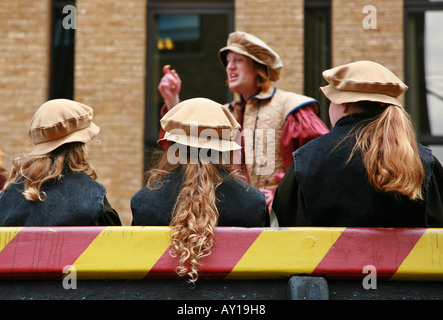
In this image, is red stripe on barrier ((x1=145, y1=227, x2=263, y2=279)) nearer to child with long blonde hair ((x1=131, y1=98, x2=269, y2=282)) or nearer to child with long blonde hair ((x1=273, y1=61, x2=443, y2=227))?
child with long blonde hair ((x1=131, y1=98, x2=269, y2=282))

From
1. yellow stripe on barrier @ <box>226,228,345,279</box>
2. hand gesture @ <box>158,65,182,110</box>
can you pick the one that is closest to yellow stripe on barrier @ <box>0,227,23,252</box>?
A: yellow stripe on barrier @ <box>226,228,345,279</box>

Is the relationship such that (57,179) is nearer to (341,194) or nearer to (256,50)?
(341,194)

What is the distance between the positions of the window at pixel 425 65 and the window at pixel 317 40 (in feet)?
3.22

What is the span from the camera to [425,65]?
7.86 m

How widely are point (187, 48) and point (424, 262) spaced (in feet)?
19.5

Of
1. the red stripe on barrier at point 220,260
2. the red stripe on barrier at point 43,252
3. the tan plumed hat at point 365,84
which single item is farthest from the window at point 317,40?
the red stripe on barrier at point 43,252

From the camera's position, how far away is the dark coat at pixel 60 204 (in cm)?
295

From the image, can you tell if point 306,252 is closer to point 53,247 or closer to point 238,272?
point 238,272

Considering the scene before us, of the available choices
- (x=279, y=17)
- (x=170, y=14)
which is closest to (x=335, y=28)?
(x=279, y=17)

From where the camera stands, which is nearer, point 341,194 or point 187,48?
point 341,194

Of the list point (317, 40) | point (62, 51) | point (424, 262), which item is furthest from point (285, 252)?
point (62, 51)

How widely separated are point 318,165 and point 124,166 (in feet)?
16.6

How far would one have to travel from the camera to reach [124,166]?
24.8 feet

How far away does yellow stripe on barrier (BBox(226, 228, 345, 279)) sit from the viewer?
95.1 inches
